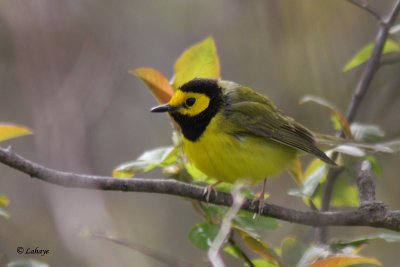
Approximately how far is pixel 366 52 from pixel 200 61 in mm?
964

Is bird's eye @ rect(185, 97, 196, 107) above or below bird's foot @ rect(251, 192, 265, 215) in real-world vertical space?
above

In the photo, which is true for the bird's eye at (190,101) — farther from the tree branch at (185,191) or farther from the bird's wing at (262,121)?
the tree branch at (185,191)

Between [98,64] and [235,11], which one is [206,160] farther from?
[235,11]

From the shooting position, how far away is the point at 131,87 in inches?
261

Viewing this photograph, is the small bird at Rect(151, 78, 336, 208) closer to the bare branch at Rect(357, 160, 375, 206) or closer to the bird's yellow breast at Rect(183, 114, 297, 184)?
the bird's yellow breast at Rect(183, 114, 297, 184)

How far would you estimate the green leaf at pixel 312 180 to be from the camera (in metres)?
2.95

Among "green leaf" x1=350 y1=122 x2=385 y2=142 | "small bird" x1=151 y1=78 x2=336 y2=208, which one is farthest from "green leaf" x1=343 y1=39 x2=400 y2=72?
"small bird" x1=151 y1=78 x2=336 y2=208

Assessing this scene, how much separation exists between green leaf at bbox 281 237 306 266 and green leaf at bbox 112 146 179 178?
661 millimetres

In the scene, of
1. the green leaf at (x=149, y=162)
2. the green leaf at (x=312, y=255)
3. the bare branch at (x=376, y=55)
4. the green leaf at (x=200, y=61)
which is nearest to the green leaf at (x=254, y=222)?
the green leaf at (x=312, y=255)

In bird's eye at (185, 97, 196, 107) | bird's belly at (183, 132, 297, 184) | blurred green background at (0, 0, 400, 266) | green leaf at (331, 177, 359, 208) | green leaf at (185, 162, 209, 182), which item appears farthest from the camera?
blurred green background at (0, 0, 400, 266)

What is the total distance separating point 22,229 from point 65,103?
42.3 inches

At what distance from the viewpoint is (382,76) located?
217 inches

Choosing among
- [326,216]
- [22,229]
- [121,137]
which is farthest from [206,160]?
[121,137]

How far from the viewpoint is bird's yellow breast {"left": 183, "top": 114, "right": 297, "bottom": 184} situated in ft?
11.3
